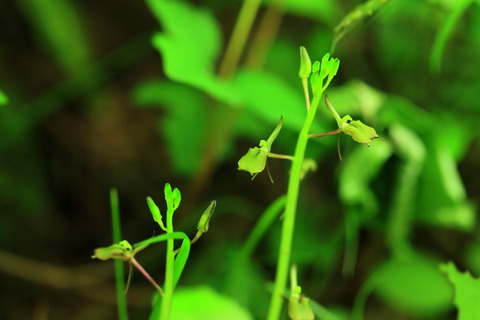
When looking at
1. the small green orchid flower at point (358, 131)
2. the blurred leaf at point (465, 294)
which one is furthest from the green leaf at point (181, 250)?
the blurred leaf at point (465, 294)

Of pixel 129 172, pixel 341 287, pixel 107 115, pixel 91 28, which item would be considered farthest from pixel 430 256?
pixel 91 28

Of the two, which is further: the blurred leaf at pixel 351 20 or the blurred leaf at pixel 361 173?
the blurred leaf at pixel 361 173

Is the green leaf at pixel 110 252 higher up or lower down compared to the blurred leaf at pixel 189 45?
lower down

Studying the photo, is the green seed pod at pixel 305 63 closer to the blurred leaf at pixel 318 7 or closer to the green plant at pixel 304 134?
the green plant at pixel 304 134

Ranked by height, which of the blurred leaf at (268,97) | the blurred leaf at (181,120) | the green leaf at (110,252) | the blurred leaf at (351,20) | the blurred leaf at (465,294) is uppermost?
the blurred leaf at (181,120)

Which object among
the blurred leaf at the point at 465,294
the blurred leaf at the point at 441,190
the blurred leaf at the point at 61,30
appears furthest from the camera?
the blurred leaf at the point at 61,30

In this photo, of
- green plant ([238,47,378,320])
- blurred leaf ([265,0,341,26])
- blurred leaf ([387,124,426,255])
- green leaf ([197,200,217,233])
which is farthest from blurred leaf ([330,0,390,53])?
blurred leaf ([265,0,341,26])

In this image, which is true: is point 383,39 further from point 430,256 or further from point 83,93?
point 83,93
